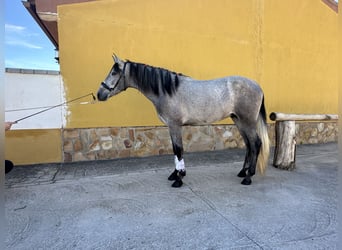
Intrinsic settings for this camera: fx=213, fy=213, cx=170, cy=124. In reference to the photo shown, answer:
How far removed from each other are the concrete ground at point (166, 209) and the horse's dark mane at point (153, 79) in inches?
49.5

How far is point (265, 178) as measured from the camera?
3055 mm

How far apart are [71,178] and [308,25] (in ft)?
23.0

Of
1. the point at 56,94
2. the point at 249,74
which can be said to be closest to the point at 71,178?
the point at 56,94

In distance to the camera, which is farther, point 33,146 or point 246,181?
point 33,146

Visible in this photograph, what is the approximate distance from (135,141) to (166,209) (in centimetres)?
235

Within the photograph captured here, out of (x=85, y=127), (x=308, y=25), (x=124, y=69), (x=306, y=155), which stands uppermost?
(x=308, y=25)

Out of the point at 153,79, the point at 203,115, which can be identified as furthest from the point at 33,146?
the point at 203,115

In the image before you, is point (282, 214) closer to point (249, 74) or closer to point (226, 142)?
point (226, 142)

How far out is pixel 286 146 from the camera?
136 inches

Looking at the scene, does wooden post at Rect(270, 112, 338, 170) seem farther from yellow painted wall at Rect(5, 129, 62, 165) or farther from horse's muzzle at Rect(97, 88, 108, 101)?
yellow painted wall at Rect(5, 129, 62, 165)

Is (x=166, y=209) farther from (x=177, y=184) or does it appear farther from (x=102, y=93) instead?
(x=102, y=93)

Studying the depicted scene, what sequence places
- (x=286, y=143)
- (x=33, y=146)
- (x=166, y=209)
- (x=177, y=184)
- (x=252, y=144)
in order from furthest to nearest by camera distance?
(x=33, y=146), (x=286, y=143), (x=252, y=144), (x=177, y=184), (x=166, y=209)

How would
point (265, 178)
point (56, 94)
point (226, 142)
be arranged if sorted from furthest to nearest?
point (226, 142) < point (56, 94) < point (265, 178)

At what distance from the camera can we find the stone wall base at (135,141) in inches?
157
